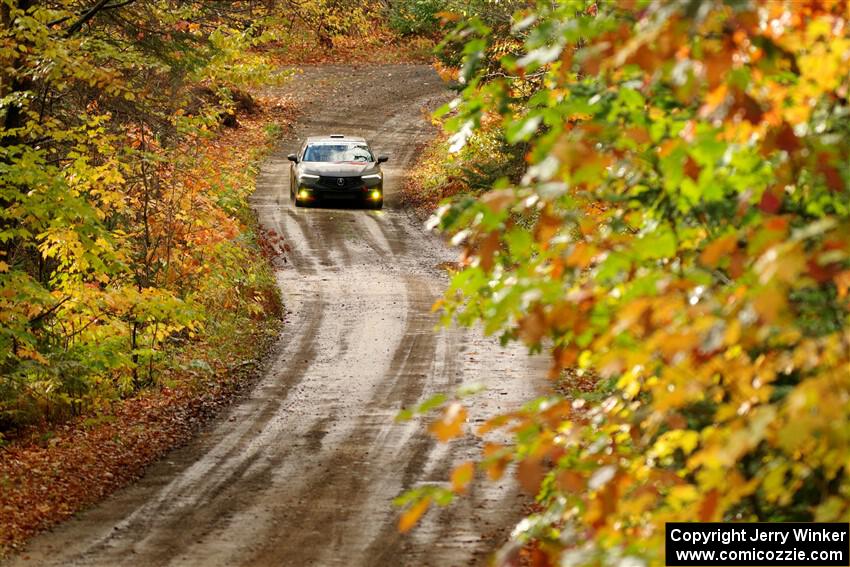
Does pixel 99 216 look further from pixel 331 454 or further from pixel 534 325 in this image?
pixel 534 325

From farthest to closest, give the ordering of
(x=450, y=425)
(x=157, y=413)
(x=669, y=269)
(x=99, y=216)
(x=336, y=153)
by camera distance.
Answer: (x=336, y=153), (x=99, y=216), (x=157, y=413), (x=669, y=269), (x=450, y=425)

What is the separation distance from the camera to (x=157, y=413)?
13.9m

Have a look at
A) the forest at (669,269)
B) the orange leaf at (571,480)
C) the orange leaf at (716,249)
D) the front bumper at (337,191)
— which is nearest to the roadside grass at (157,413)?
the forest at (669,269)

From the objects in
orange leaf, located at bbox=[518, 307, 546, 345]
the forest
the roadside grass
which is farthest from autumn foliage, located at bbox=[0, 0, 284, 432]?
orange leaf, located at bbox=[518, 307, 546, 345]

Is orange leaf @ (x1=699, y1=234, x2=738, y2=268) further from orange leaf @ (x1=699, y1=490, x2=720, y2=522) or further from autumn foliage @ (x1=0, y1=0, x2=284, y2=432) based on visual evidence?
autumn foliage @ (x1=0, y1=0, x2=284, y2=432)

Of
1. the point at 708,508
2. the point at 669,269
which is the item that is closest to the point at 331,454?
the point at 669,269

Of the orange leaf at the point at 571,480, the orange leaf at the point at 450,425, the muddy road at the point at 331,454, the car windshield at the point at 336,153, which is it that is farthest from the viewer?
the car windshield at the point at 336,153

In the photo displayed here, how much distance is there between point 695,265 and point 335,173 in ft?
81.7

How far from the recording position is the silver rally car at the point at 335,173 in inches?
1149

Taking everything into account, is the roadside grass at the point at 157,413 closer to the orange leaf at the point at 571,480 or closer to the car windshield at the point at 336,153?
the car windshield at the point at 336,153

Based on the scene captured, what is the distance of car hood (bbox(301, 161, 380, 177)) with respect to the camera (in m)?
29.2

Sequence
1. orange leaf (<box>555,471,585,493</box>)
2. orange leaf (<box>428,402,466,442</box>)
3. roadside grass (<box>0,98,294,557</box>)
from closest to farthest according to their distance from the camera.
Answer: orange leaf (<box>555,471,585,493</box>)
orange leaf (<box>428,402,466,442</box>)
roadside grass (<box>0,98,294,557</box>)

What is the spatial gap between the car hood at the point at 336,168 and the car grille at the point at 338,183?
0.11m

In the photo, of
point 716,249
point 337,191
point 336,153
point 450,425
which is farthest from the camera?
point 336,153
